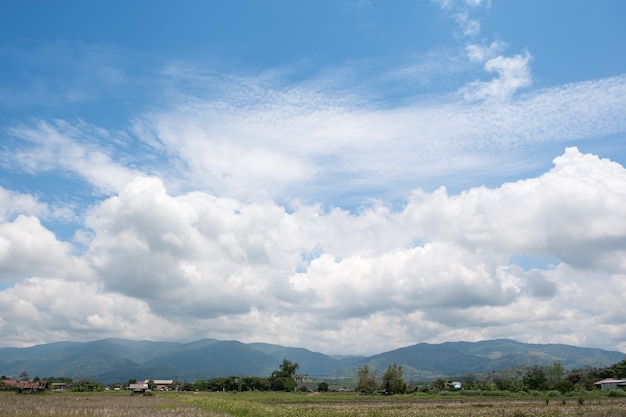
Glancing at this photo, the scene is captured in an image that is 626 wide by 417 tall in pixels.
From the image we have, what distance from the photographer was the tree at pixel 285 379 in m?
122

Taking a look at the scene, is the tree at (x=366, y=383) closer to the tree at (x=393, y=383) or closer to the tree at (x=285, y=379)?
the tree at (x=393, y=383)

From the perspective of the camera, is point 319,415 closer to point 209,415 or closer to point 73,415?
point 209,415

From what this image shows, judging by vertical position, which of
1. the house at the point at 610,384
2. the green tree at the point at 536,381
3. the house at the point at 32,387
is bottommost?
the house at the point at 610,384

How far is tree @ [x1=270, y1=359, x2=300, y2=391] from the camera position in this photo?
4803 inches

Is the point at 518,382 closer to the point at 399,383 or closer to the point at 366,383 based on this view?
the point at 399,383

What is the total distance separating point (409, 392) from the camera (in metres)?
99.6

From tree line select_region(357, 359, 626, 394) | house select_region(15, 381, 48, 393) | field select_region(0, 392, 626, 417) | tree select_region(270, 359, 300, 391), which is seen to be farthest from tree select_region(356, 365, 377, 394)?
house select_region(15, 381, 48, 393)

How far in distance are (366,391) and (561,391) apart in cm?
3966

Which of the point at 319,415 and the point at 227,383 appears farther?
the point at 227,383

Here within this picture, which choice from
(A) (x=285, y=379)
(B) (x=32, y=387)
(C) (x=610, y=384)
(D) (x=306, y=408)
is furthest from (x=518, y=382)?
(B) (x=32, y=387)

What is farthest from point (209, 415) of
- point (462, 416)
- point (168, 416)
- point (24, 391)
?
point (24, 391)

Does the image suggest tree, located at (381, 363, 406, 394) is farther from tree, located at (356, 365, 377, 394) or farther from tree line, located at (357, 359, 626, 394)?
tree, located at (356, 365, 377, 394)

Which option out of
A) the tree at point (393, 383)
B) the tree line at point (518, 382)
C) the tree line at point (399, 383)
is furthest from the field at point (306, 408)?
the tree at point (393, 383)

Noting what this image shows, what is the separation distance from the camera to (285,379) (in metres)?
123
